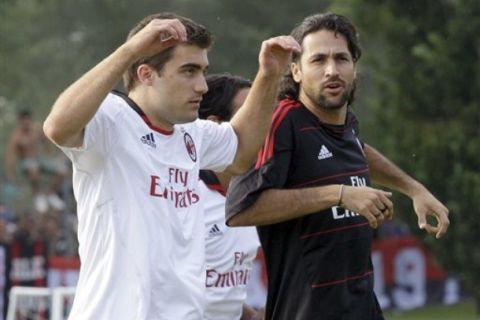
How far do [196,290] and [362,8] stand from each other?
14097 millimetres

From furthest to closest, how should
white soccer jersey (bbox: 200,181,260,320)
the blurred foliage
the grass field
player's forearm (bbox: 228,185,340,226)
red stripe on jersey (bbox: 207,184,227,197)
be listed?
the grass field → the blurred foliage → red stripe on jersey (bbox: 207,184,227,197) → white soccer jersey (bbox: 200,181,260,320) → player's forearm (bbox: 228,185,340,226)

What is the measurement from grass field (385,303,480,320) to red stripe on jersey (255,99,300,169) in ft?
46.6

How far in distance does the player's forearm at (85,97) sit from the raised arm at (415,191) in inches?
71.2

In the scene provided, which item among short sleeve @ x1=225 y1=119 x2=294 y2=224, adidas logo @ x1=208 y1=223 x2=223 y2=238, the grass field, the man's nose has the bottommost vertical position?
the grass field

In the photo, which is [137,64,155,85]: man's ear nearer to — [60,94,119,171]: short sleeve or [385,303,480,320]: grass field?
[60,94,119,171]: short sleeve

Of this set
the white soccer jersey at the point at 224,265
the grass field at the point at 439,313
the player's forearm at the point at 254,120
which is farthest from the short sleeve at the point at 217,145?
the grass field at the point at 439,313

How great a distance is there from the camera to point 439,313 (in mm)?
22094

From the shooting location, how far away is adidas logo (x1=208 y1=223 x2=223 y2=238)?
7254 mm

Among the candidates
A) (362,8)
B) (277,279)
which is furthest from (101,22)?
(277,279)

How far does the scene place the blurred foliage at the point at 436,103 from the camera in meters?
18.8

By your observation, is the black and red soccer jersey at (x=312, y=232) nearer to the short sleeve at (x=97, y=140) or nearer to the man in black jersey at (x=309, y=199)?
the man in black jersey at (x=309, y=199)

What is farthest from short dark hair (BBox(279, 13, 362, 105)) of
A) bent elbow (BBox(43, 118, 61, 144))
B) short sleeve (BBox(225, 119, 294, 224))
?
bent elbow (BBox(43, 118, 61, 144))

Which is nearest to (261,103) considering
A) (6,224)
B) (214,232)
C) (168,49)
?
(168,49)

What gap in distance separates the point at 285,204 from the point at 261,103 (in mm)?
466
